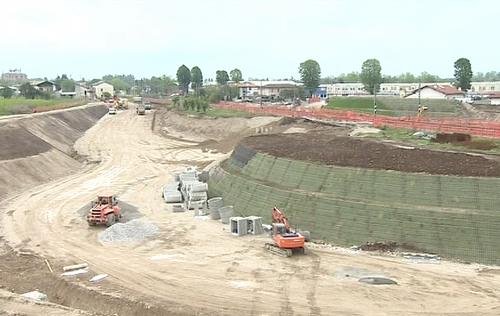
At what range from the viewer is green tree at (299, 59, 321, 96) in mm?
131550

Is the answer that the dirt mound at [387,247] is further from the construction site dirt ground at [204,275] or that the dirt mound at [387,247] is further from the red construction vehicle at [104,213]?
the red construction vehicle at [104,213]

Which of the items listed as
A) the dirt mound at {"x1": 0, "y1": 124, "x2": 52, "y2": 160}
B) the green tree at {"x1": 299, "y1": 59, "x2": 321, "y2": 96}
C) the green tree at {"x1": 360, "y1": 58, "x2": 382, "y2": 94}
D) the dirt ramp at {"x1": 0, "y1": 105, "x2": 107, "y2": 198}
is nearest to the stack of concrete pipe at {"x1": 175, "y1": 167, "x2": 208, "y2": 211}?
the dirt ramp at {"x1": 0, "y1": 105, "x2": 107, "y2": 198}

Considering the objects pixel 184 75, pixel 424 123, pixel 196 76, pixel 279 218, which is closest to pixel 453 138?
pixel 424 123

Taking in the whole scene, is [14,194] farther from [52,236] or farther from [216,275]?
[216,275]

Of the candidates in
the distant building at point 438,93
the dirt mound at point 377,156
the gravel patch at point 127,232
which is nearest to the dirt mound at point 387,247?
the dirt mound at point 377,156

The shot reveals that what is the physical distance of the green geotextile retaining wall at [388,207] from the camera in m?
25.3

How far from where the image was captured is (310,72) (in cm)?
13275

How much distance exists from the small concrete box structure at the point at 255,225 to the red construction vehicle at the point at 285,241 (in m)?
2.76

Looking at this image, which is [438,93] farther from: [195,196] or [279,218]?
[279,218]

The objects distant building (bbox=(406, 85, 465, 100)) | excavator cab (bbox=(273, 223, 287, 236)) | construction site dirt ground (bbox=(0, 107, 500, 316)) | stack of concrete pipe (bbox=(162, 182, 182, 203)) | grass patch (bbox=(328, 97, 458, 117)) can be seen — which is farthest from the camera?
distant building (bbox=(406, 85, 465, 100))

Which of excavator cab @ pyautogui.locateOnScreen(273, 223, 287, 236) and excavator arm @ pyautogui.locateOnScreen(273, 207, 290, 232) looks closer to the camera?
excavator cab @ pyautogui.locateOnScreen(273, 223, 287, 236)

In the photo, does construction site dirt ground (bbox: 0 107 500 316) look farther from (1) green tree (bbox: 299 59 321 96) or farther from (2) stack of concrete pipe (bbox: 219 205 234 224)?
(1) green tree (bbox: 299 59 321 96)

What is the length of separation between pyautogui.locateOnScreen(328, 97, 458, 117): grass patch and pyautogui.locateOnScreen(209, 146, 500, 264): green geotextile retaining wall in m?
49.5

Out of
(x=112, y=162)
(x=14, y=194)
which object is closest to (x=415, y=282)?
(x=14, y=194)
